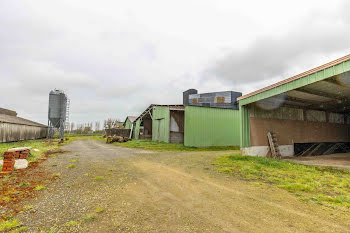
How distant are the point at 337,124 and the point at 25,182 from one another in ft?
81.0

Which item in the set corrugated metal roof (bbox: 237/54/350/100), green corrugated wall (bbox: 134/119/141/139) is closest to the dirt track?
corrugated metal roof (bbox: 237/54/350/100)

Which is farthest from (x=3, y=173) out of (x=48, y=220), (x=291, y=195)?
(x=291, y=195)

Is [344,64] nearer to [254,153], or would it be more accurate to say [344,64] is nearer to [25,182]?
[254,153]

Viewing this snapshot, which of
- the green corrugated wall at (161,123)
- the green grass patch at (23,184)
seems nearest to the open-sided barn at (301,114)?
the green corrugated wall at (161,123)

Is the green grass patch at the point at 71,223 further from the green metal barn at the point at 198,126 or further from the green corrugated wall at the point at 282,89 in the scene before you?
the green metal barn at the point at 198,126

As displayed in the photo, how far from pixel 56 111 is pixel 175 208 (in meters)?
40.2

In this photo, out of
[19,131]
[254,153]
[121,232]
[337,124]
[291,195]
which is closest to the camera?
[121,232]

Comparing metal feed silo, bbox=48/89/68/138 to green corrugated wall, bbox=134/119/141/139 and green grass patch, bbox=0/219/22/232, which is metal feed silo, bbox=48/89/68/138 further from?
green grass patch, bbox=0/219/22/232

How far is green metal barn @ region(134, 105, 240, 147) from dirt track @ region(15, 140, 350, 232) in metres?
12.1

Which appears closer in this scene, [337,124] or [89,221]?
[89,221]

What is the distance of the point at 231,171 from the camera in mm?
7555

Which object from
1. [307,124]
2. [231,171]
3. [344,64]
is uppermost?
[344,64]

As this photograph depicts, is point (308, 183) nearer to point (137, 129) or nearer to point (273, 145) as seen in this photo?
point (273, 145)

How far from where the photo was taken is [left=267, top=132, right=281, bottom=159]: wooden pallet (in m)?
11.8
